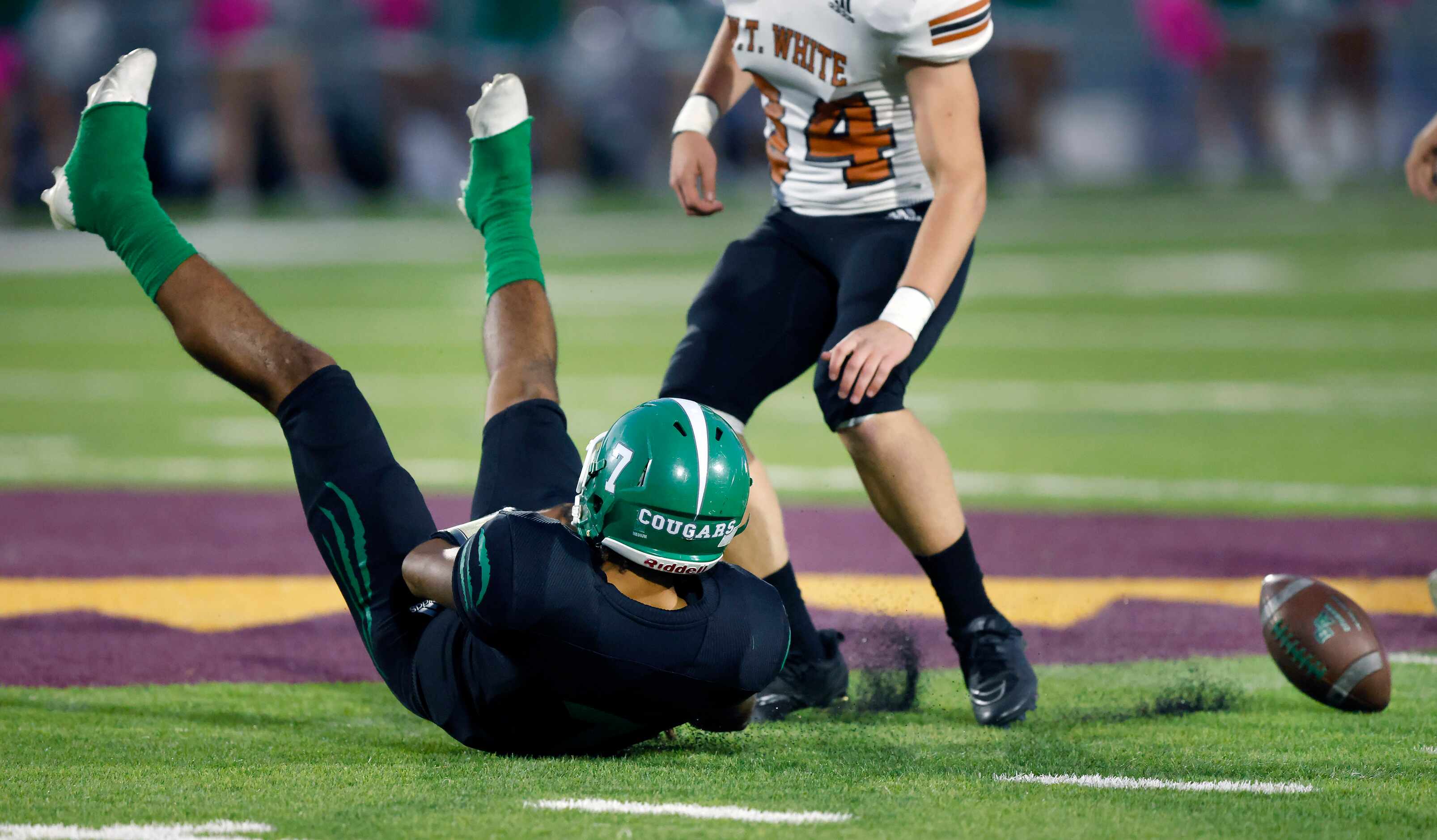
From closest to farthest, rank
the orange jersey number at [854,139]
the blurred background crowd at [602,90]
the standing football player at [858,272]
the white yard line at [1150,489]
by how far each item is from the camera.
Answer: the standing football player at [858,272]
the orange jersey number at [854,139]
the white yard line at [1150,489]
the blurred background crowd at [602,90]

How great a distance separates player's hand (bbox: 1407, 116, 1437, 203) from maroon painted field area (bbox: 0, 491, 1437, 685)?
A: 49.0 inches

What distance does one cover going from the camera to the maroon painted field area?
4875 millimetres

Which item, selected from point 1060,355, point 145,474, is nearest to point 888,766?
point 145,474

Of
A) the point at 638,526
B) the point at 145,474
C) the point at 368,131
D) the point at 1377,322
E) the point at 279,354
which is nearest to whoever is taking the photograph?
the point at 638,526

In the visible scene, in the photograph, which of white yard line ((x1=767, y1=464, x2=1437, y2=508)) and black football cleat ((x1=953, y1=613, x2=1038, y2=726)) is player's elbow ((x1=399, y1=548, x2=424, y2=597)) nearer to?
black football cleat ((x1=953, y1=613, x2=1038, y2=726))

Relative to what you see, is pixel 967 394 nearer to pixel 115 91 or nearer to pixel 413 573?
pixel 115 91

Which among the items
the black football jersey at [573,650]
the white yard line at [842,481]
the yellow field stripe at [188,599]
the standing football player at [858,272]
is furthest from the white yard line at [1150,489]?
the black football jersey at [573,650]

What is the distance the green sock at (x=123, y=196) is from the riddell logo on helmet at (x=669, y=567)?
4.72 ft

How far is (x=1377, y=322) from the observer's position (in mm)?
12391

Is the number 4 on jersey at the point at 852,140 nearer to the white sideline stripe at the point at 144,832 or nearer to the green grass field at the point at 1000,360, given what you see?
the white sideline stripe at the point at 144,832

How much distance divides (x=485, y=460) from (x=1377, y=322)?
9.63 m

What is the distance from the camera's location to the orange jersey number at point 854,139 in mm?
4523

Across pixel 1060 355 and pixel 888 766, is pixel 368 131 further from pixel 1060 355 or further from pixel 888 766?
pixel 888 766

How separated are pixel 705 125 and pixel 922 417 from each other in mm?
4664
